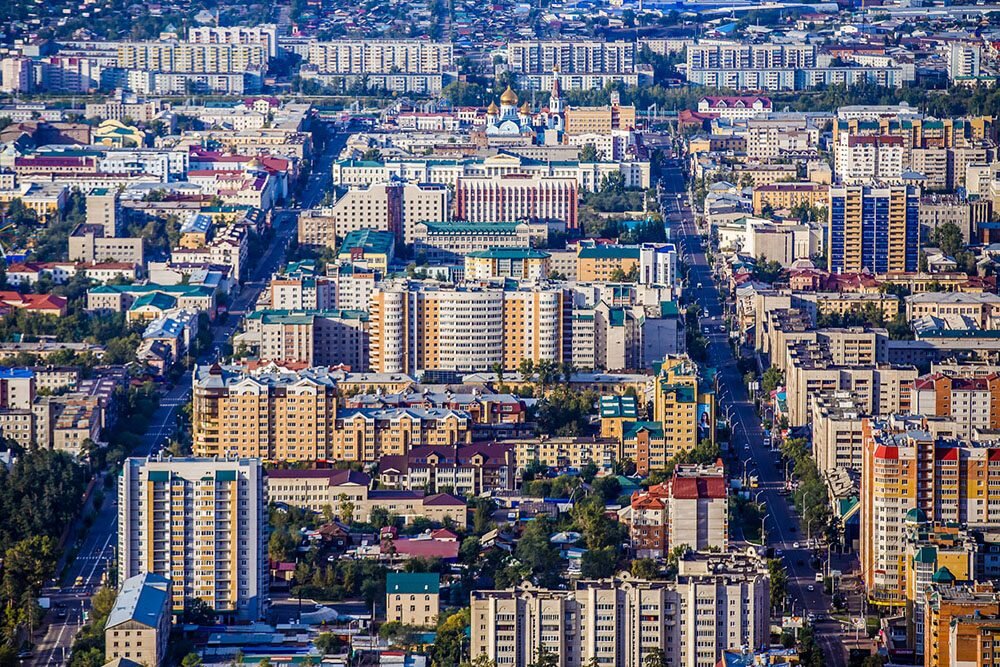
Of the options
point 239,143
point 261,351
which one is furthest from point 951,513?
point 239,143

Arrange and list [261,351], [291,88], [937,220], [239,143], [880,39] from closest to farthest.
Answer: [261,351] < [937,220] < [239,143] < [291,88] < [880,39]

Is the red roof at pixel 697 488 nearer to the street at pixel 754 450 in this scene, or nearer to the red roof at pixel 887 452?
the street at pixel 754 450

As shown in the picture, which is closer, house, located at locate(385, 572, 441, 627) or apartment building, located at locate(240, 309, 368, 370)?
house, located at locate(385, 572, 441, 627)

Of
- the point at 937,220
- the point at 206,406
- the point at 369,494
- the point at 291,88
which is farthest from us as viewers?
the point at 291,88

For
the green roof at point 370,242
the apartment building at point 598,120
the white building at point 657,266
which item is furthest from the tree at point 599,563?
the apartment building at point 598,120

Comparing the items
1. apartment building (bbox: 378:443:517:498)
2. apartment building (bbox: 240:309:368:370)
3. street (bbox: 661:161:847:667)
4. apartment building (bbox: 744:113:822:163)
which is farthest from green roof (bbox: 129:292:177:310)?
apartment building (bbox: 744:113:822:163)

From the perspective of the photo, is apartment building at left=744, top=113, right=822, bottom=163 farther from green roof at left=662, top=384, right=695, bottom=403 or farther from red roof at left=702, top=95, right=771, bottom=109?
green roof at left=662, top=384, right=695, bottom=403

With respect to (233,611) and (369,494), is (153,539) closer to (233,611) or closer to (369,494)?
(233,611)
